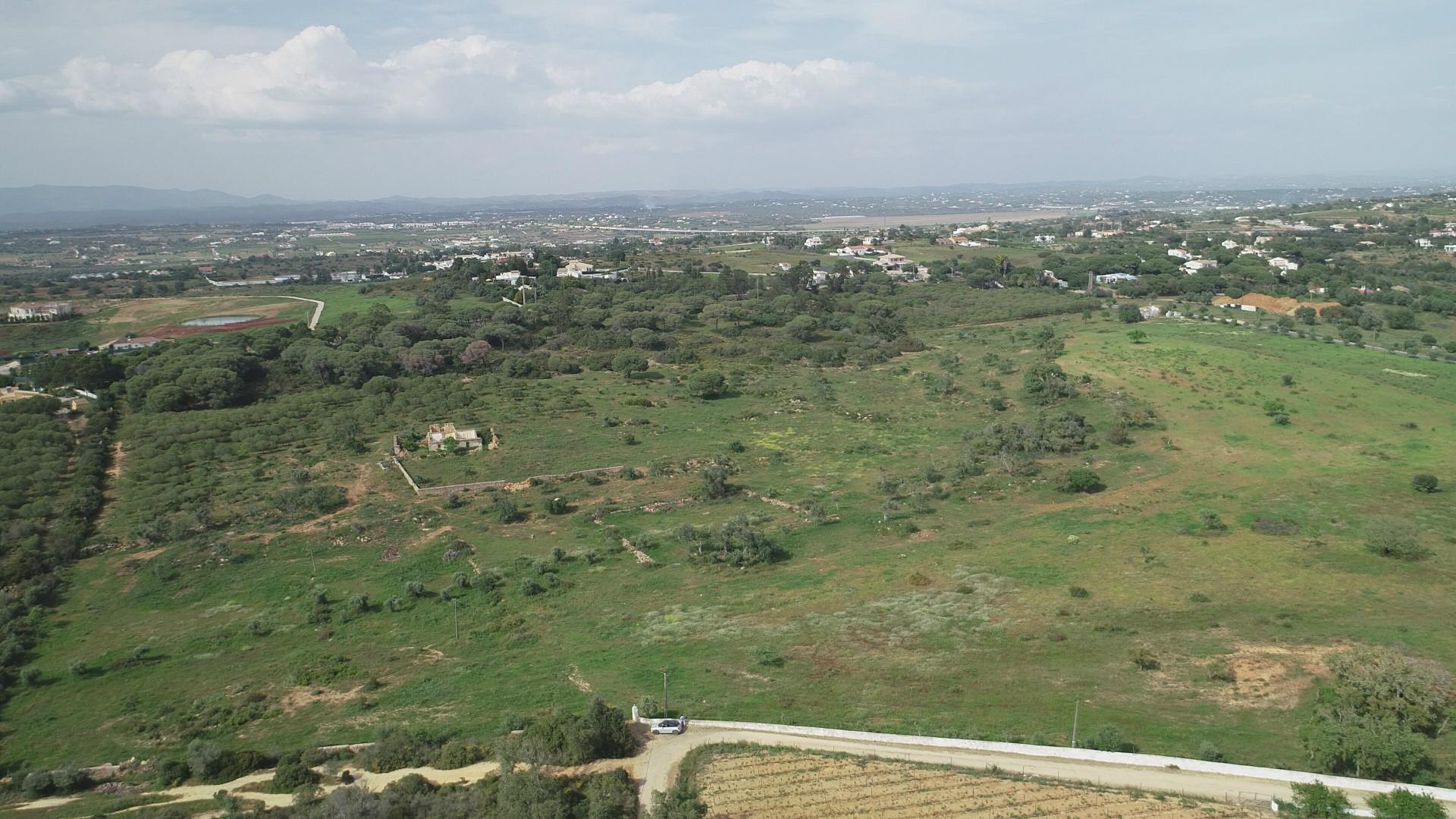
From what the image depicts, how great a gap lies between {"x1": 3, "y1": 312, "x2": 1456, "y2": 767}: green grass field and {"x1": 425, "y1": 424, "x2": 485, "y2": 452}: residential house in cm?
164

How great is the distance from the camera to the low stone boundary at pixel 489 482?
4003 cm

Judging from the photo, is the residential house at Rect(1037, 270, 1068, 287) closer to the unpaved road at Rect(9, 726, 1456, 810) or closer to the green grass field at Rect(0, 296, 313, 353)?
the green grass field at Rect(0, 296, 313, 353)

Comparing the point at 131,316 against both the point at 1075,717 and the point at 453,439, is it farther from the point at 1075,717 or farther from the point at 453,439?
the point at 1075,717

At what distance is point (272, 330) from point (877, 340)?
5274cm

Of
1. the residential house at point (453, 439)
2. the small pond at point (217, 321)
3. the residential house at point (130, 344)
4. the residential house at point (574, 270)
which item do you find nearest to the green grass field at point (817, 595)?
the residential house at point (453, 439)

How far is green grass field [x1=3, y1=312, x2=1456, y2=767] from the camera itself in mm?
22297

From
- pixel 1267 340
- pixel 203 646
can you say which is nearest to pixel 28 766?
pixel 203 646

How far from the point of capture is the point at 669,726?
20734 mm

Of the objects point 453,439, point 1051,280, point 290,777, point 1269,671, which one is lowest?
point 290,777

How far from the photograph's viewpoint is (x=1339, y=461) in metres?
39.9

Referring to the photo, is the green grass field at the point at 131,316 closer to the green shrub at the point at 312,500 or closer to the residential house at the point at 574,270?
the residential house at the point at 574,270

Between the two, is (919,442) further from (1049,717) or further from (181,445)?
(181,445)

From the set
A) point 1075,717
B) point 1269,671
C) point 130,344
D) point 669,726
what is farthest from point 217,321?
point 1269,671

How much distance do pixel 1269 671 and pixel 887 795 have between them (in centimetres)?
1235
